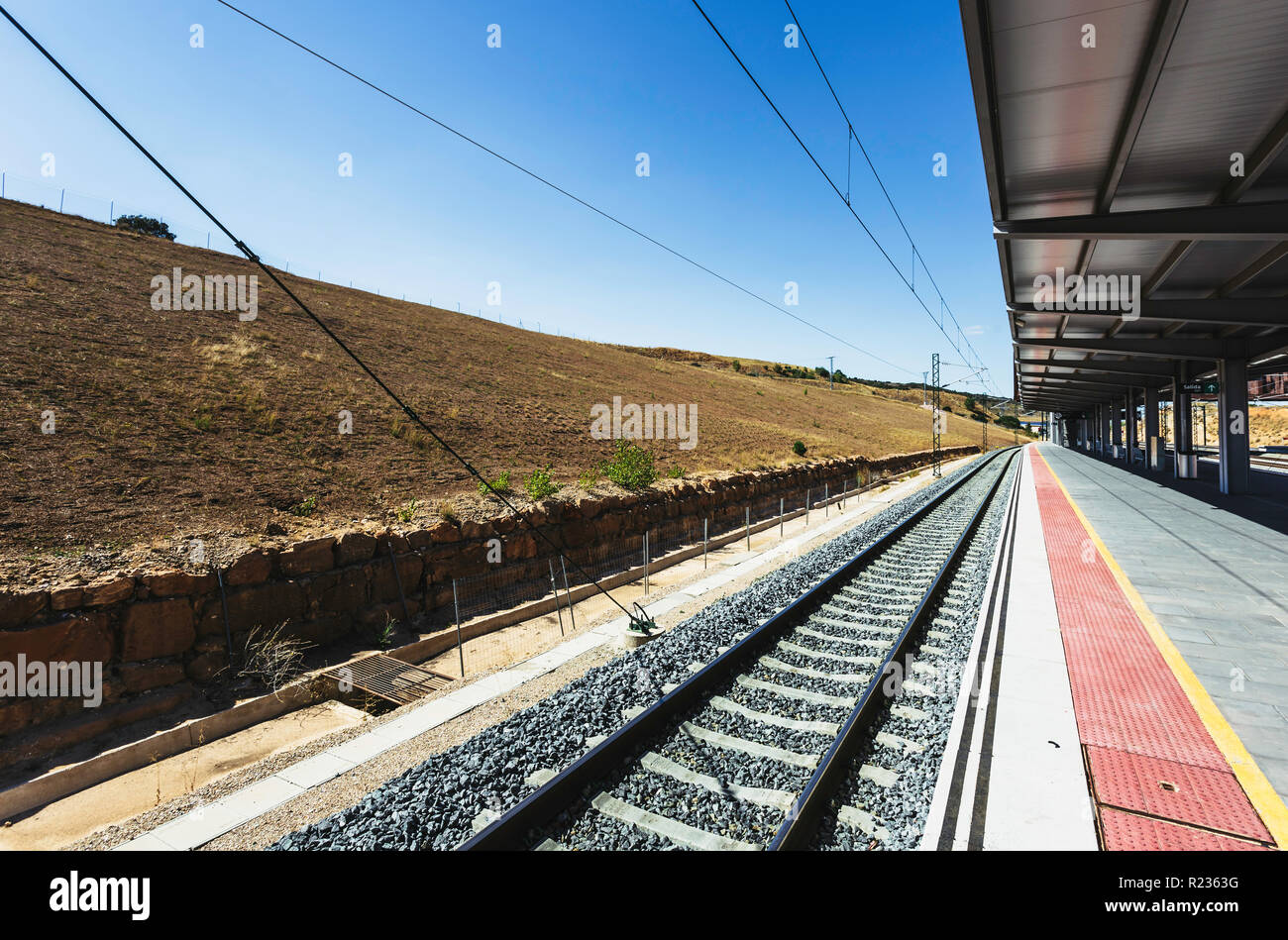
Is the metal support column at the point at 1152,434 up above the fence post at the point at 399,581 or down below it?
above

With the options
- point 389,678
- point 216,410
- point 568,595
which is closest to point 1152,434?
point 568,595

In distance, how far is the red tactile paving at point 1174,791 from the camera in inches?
142

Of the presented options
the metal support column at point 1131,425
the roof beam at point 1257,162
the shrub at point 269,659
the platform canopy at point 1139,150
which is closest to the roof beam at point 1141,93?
the platform canopy at point 1139,150

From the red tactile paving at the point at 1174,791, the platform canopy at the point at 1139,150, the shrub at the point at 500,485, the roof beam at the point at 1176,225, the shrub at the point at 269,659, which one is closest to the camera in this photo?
the red tactile paving at the point at 1174,791

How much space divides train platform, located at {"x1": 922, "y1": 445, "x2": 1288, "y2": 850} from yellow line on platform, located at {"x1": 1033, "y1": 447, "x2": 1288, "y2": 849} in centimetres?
1

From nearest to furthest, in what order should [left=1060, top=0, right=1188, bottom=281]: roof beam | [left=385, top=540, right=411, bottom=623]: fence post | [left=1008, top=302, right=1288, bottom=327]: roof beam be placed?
[left=1060, top=0, right=1188, bottom=281]: roof beam < [left=385, top=540, right=411, bottom=623]: fence post < [left=1008, top=302, right=1288, bottom=327]: roof beam

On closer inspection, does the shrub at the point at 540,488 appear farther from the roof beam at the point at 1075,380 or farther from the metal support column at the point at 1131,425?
the metal support column at the point at 1131,425

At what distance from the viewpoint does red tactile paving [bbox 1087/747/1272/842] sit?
11.8 ft

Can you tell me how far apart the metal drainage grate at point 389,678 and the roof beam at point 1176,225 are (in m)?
13.6

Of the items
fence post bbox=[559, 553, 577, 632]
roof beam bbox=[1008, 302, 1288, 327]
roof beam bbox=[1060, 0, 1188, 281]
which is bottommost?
fence post bbox=[559, 553, 577, 632]

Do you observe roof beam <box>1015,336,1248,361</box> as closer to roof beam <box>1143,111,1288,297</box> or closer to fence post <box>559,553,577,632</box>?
roof beam <box>1143,111,1288,297</box>

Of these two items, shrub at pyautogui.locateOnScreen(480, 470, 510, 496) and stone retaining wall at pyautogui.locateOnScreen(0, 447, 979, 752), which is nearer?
stone retaining wall at pyautogui.locateOnScreen(0, 447, 979, 752)

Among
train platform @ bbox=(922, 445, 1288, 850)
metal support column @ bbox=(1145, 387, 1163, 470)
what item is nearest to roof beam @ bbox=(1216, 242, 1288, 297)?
train platform @ bbox=(922, 445, 1288, 850)
